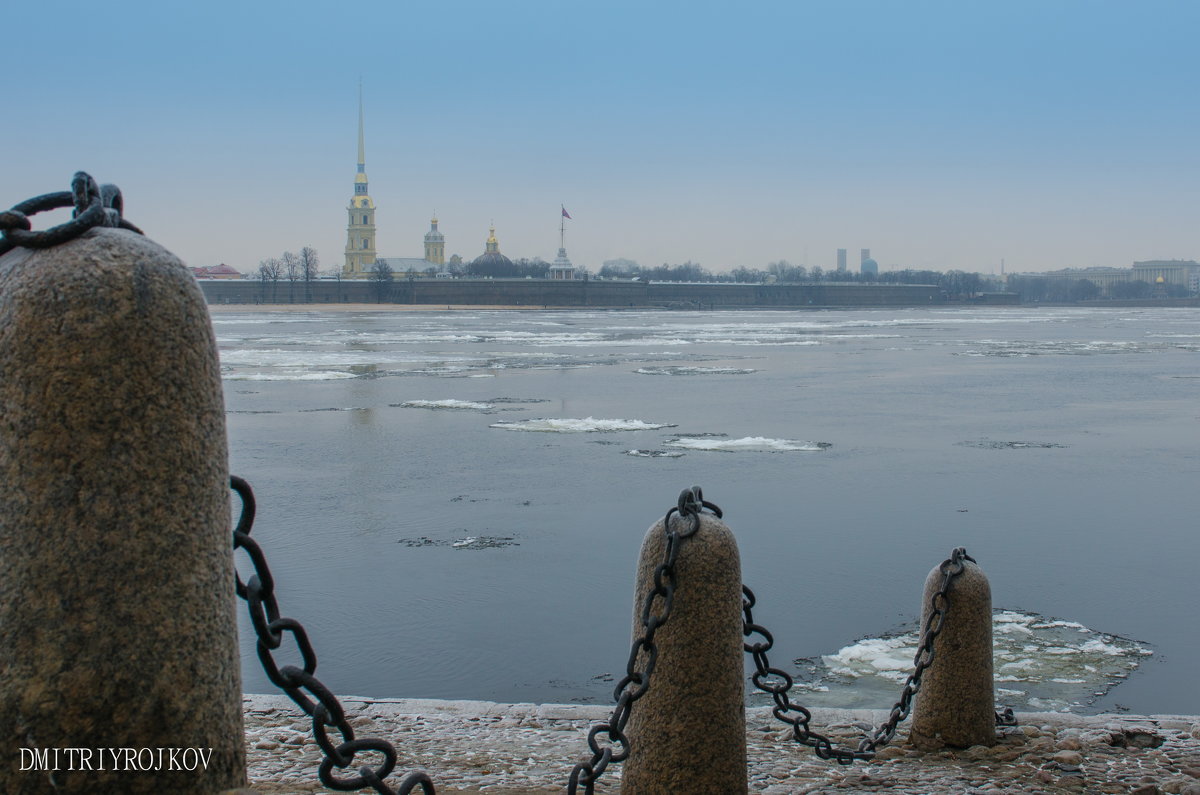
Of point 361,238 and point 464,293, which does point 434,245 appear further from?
point 464,293

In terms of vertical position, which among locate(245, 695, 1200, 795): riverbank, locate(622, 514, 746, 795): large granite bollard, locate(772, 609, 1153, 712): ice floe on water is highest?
locate(622, 514, 746, 795): large granite bollard

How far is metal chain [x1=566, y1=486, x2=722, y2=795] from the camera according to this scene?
344cm

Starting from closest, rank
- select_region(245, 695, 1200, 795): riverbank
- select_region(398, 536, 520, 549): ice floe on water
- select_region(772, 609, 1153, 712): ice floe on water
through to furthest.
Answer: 1. select_region(245, 695, 1200, 795): riverbank
2. select_region(772, 609, 1153, 712): ice floe on water
3. select_region(398, 536, 520, 549): ice floe on water

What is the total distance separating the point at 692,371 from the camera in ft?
103

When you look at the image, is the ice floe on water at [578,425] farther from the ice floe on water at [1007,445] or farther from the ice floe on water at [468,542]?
the ice floe on water at [468,542]

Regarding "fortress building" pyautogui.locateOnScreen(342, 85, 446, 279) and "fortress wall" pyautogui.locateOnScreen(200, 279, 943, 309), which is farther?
"fortress building" pyautogui.locateOnScreen(342, 85, 446, 279)

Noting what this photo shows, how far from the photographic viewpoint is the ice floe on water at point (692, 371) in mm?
30203

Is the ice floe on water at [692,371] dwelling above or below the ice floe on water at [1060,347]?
below

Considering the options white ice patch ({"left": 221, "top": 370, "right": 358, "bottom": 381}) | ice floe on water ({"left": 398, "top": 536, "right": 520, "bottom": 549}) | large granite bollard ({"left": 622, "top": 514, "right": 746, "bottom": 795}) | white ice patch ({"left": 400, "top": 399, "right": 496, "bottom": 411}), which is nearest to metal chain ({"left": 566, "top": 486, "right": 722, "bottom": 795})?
large granite bollard ({"left": 622, "top": 514, "right": 746, "bottom": 795})

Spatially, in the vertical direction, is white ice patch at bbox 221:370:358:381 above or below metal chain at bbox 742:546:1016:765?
below

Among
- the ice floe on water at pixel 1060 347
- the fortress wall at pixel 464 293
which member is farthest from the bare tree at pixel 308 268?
the ice floe on water at pixel 1060 347

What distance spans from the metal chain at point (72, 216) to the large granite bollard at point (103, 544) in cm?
3

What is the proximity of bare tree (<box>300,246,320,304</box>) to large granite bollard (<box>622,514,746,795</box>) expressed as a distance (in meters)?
129

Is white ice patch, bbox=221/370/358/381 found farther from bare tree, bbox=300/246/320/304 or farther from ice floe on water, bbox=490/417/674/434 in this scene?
bare tree, bbox=300/246/320/304
